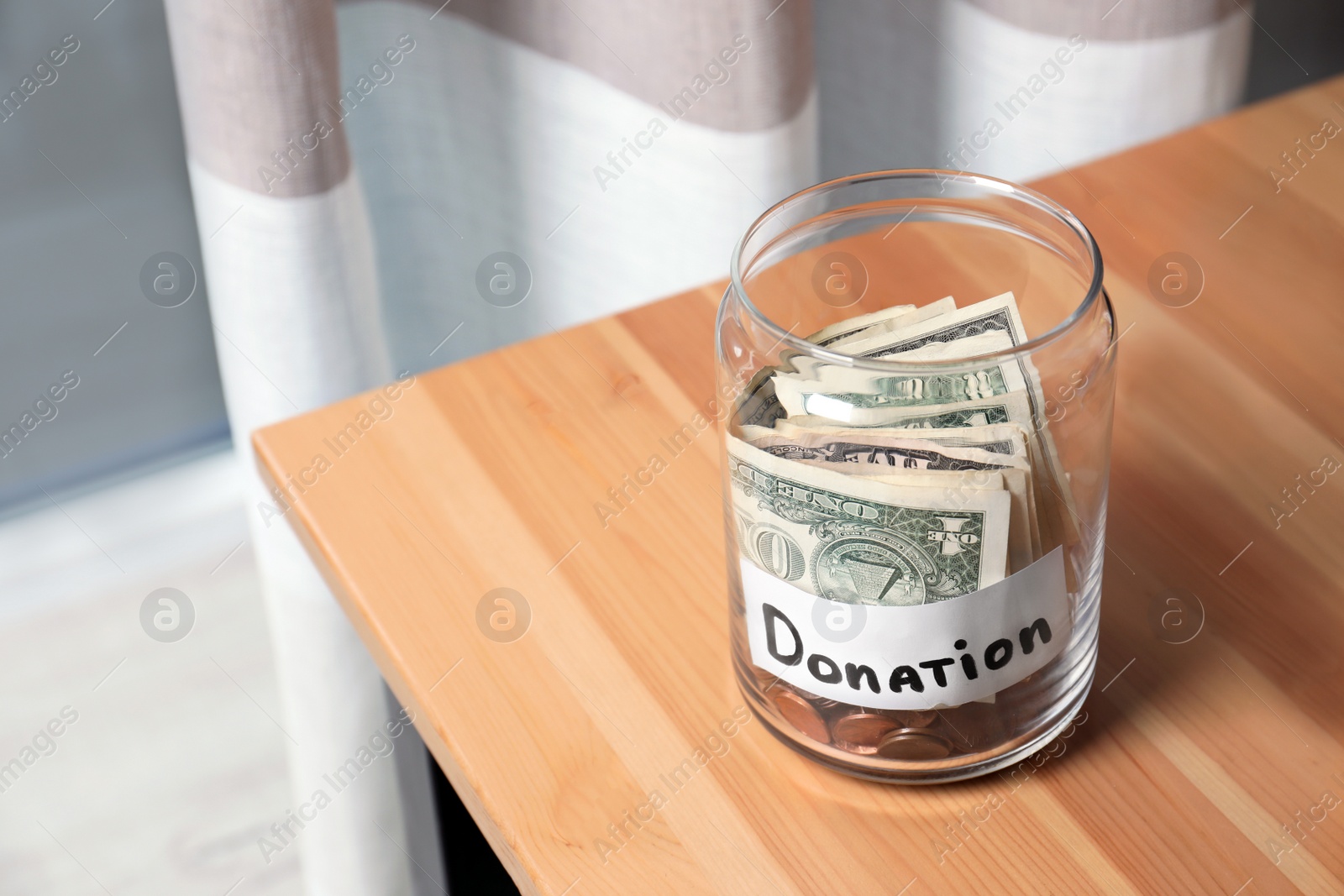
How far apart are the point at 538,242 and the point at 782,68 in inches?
10.6

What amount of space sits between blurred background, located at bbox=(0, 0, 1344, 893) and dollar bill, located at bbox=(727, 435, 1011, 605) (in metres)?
0.50

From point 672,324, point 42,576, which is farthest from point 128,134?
point 672,324

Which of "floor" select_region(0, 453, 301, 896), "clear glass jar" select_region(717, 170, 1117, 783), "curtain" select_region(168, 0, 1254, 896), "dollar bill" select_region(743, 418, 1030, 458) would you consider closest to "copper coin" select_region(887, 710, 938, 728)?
"clear glass jar" select_region(717, 170, 1117, 783)

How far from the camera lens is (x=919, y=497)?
1.28 feet

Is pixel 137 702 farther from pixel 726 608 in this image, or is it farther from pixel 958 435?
pixel 958 435

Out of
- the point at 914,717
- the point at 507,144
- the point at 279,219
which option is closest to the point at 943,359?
the point at 914,717

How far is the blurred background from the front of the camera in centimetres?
85

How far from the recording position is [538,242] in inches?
41.3

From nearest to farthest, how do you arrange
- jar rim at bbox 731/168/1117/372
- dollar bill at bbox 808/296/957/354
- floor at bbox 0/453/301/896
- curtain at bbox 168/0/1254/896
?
jar rim at bbox 731/168/1117/372 < dollar bill at bbox 808/296/957/354 < curtain at bbox 168/0/1254/896 < floor at bbox 0/453/301/896

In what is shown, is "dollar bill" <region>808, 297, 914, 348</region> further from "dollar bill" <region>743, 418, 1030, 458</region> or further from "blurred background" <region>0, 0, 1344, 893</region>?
"blurred background" <region>0, 0, 1344, 893</region>

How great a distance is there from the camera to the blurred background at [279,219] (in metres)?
0.85

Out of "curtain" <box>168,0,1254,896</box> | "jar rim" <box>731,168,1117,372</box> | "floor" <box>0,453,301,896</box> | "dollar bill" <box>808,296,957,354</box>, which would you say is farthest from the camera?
"floor" <box>0,453,301,896</box>

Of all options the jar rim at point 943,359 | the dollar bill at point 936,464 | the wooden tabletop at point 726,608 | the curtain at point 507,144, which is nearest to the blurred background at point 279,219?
the curtain at point 507,144

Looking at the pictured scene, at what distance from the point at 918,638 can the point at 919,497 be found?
55 mm
